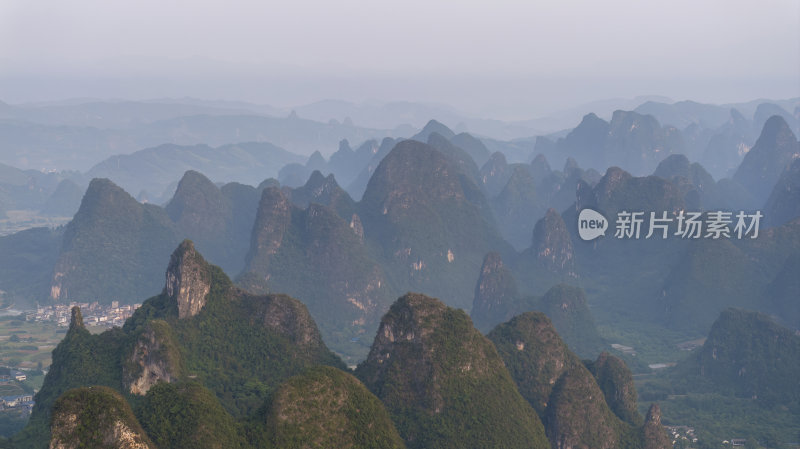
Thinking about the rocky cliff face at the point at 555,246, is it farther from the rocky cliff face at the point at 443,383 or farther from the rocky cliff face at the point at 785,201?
the rocky cliff face at the point at 443,383

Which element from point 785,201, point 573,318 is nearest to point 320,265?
point 573,318

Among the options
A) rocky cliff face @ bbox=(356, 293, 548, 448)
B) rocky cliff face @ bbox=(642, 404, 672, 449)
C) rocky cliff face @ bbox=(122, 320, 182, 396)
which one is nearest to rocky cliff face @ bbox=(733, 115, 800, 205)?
rocky cliff face @ bbox=(642, 404, 672, 449)

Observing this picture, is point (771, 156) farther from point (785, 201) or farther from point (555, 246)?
point (555, 246)

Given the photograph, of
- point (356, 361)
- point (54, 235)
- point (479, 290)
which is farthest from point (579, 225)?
point (54, 235)

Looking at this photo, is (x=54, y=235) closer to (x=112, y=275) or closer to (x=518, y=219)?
(x=112, y=275)

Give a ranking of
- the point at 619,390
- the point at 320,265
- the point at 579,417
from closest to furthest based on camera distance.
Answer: the point at 579,417 < the point at 619,390 < the point at 320,265
